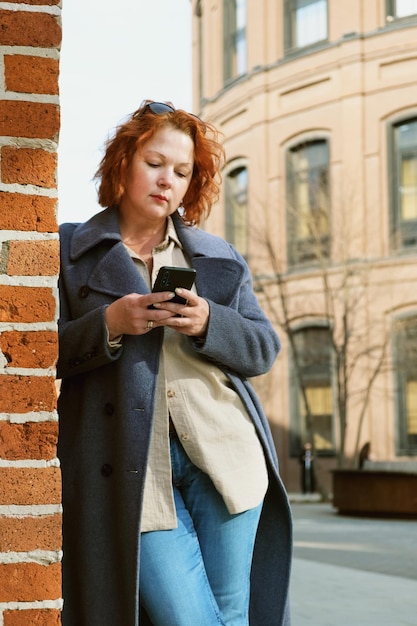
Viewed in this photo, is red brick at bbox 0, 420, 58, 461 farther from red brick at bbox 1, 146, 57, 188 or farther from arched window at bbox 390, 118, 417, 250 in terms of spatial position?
arched window at bbox 390, 118, 417, 250

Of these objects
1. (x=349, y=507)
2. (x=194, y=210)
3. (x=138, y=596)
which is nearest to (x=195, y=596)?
(x=138, y=596)

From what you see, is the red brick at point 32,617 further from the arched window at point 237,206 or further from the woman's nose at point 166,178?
the arched window at point 237,206

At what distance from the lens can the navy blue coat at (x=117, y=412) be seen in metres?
2.69

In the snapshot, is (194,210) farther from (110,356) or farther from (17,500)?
(17,500)

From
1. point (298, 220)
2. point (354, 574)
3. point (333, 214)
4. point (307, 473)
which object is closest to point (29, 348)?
point (354, 574)

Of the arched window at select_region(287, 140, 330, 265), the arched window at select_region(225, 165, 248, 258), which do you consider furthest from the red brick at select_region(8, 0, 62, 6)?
the arched window at select_region(225, 165, 248, 258)

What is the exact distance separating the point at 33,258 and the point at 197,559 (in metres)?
0.88

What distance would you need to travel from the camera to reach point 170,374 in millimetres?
2850

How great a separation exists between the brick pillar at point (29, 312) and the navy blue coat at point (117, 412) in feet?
1.32

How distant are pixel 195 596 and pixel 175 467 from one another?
302 mm

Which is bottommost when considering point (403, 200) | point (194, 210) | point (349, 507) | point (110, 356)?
point (349, 507)

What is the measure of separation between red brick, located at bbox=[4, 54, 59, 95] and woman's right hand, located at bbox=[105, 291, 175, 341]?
55 cm

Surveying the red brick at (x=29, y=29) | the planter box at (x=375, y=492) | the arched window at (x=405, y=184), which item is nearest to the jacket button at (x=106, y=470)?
the red brick at (x=29, y=29)

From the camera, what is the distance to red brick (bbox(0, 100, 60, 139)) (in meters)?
2.31
